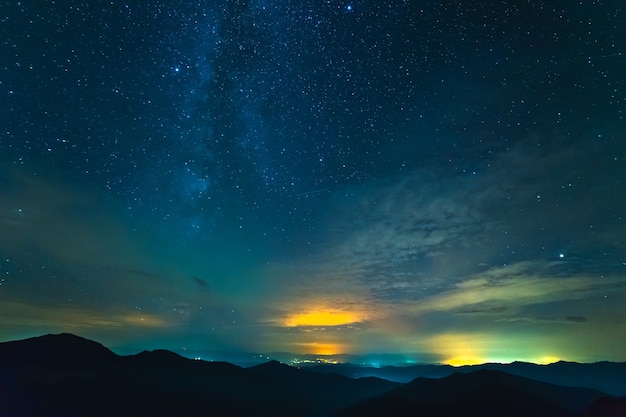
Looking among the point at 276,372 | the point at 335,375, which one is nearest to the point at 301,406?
the point at 276,372

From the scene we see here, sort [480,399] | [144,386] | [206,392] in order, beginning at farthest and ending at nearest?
[206,392] → [144,386] → [480,399]

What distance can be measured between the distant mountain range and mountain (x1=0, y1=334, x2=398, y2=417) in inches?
3.5

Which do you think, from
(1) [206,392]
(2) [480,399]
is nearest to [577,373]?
(2) [480,399]

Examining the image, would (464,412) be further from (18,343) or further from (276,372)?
(18,343)

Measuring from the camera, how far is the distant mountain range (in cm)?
3017

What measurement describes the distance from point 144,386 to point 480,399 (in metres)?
32.3

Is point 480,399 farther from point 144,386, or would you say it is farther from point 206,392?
point 144,386

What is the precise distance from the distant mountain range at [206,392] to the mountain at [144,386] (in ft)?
0.29

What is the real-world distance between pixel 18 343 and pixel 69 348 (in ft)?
16.5

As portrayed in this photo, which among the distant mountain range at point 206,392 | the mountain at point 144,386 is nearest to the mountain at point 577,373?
the mountain at point 144,386

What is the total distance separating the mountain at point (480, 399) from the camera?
2958 centimetres

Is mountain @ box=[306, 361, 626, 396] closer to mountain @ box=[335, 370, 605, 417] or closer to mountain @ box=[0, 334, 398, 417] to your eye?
mountain @ box=[0, 334, 398, 417]

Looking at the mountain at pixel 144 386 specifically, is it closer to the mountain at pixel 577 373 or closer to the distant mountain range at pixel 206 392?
the distant mountain range at pixel 206 392

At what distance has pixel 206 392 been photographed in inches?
1549
